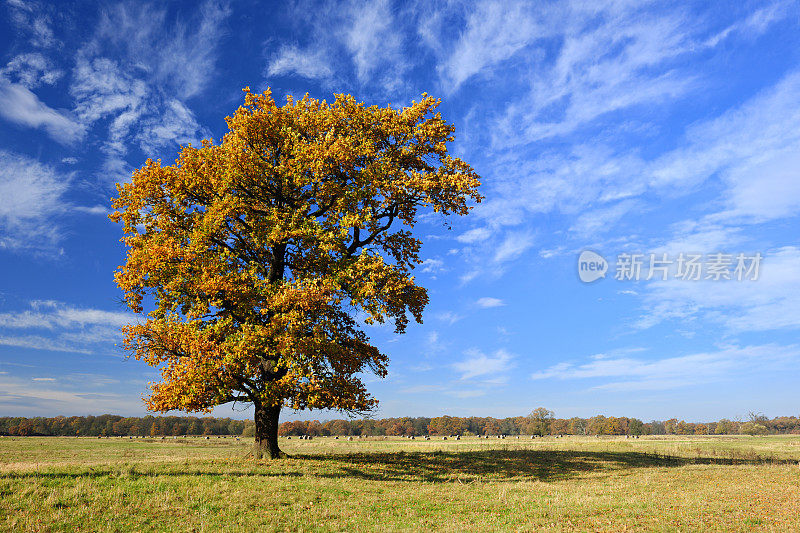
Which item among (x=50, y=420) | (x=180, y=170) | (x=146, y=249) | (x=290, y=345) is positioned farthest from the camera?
(x=50, y=420)

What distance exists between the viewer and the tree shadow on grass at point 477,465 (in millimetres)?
20953

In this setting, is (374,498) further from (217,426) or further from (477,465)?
(217,426)

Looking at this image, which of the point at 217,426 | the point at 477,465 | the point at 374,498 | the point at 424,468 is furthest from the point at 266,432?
the point at 217,426

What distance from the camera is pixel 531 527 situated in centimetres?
1285

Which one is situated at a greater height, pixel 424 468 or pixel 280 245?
pixel 280 245

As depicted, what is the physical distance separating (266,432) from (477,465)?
427 inches

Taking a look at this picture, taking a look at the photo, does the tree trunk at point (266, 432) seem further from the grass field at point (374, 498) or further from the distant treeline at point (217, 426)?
the distant treeline at point (217, 426)

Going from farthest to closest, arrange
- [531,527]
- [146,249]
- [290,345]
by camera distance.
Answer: [146,249], [290,345], [531,527]

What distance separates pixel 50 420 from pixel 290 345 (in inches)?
6466

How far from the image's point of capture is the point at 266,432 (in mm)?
24078

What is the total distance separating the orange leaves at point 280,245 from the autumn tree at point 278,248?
66 mm

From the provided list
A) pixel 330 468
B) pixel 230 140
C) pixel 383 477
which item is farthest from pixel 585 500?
pixel 230 140

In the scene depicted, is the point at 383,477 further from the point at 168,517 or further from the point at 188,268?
the point at 188,268

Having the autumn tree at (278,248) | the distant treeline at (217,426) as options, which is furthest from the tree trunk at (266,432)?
the distant treeline at (217,426)
